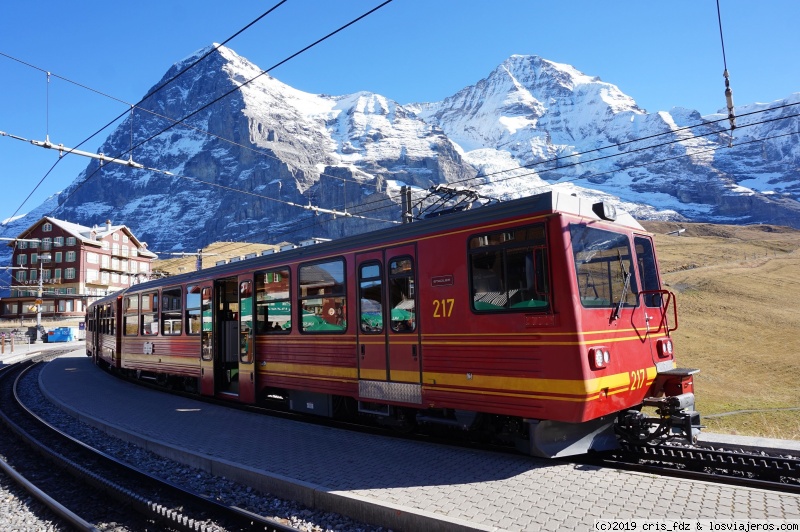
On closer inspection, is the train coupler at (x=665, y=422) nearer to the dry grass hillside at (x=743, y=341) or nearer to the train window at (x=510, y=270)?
the train window at (x=510, y=270)

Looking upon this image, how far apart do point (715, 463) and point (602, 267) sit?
2.63 meters

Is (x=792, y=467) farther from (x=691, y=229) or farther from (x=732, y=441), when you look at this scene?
(x=691, y=229)

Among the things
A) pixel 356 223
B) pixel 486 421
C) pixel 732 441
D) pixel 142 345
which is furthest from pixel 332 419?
pixel 356 223

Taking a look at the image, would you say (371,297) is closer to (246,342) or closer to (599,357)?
(599,357)

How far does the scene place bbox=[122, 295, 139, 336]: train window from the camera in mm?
17656

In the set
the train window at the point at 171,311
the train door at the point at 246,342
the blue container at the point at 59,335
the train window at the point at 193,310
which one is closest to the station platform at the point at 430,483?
the train door at the point at 246,342

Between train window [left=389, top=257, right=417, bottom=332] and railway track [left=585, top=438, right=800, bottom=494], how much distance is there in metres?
3.16

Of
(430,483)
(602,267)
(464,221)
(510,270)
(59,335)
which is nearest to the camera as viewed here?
(430,483)

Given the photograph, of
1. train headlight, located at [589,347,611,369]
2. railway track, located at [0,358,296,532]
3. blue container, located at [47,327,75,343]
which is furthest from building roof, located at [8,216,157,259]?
train headlight, located at [589,347,611,369]

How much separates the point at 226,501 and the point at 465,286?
4014 mm

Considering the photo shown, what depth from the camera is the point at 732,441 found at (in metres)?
6.99

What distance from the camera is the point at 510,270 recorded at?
7.02m

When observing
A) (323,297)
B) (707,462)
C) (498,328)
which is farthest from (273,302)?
(707,462)

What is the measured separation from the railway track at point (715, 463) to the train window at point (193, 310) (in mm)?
10108
